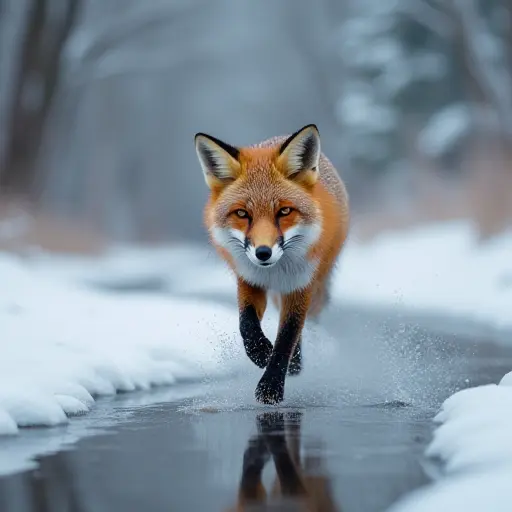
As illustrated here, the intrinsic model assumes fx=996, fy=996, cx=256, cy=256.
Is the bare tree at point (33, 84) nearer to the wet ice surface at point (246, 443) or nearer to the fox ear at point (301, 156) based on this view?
the wet ice surface at point (246, 443)

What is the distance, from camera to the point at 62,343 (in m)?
7.32

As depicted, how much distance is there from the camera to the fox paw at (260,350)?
6.61 meters

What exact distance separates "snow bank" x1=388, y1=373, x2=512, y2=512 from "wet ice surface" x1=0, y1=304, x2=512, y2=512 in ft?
0.42

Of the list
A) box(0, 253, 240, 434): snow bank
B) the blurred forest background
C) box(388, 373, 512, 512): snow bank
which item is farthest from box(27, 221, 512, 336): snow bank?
box(388, 373, 512, 512): snow bank

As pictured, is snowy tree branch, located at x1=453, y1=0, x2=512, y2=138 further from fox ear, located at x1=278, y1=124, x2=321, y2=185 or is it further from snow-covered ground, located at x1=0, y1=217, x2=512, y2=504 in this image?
fox ear, located at x1=278, y1=124, x2=321, y2=185

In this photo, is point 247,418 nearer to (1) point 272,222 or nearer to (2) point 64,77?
(1) point 272,222

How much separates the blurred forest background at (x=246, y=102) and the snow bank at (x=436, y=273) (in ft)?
2.37

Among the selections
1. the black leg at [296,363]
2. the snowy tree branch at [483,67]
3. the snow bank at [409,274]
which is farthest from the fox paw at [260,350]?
the snowy tree branch at [483,67]

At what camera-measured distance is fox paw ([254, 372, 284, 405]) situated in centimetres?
629

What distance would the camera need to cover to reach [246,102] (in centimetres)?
5316

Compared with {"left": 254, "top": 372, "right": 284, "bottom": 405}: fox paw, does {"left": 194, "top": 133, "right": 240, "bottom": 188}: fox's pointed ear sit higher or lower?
higher

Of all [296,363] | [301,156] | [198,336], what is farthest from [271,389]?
[198,336]

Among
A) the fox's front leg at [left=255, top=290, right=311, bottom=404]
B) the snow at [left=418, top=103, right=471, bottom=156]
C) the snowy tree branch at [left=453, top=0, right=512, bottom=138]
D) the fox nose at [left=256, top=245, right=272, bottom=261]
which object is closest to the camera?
the fox nose at [left=256, top=245, right=272, bottom=261]

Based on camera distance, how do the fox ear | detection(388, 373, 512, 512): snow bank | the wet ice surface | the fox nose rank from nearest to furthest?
detection(388, 373, 512, 512): snow bank
the wet ice surface
the fox nose
the fox ear
